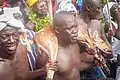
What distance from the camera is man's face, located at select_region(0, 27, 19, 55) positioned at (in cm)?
328

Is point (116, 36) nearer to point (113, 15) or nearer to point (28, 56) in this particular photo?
point (113, 15)

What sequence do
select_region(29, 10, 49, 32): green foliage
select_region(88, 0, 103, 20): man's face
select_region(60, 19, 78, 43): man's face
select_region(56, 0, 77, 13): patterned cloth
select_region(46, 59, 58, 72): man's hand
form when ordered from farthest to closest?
select_region(56, 0, 77, 13): patterned cloth
select_region(29, 10, 49, 32): green foliage
select_region(88, 0, 103, 20): man's face
select_region(60, 19, 78, 43): man's face
select_region(46, 59, 58, 72): man's hand

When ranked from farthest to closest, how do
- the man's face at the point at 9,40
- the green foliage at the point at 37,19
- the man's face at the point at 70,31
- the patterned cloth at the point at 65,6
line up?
the patterned cloth at the point at 65,6, the green foliage at the point at 37,19, the man's face at the point at 70,31, the man's face at the point at 9,40

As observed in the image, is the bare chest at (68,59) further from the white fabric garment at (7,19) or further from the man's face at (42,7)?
the man's face at (42,7)

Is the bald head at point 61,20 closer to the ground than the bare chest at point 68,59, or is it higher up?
higher up

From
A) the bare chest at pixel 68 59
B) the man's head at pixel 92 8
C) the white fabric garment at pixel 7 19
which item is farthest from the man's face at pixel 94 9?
the white fabric garment at pixel 7 19

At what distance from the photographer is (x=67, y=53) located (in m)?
3.86

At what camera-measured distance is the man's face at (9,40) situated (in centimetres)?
328

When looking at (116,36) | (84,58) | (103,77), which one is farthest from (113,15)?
(84,58)

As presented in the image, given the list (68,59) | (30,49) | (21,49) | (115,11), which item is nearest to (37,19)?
(30,49)

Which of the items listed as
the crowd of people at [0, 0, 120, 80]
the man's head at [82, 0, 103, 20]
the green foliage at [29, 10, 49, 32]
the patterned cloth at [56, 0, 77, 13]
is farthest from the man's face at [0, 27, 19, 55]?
the patterned cloth at [56, 0, 77, 13]

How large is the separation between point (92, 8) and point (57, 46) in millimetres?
684

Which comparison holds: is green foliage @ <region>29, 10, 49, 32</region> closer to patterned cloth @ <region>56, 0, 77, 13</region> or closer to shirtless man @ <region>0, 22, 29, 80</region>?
patterned cloth @ <region>56, 0, 77, 13</region>

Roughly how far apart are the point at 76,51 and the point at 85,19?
511 mm
